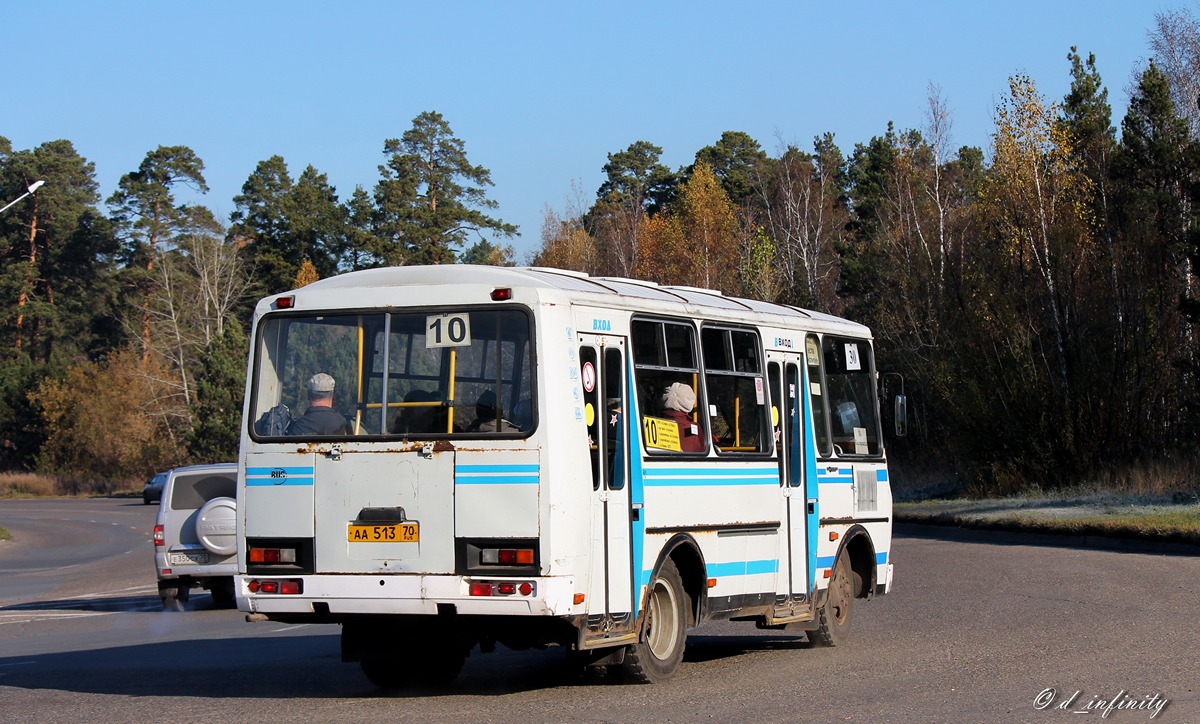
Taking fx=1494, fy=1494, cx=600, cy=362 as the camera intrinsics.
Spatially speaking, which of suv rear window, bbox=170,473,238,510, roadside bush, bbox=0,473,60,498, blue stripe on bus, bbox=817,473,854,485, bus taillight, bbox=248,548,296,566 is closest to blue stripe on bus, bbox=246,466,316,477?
bus taillight, bbox=248,548,296,566

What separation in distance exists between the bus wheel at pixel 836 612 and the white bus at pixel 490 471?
1.55 meters

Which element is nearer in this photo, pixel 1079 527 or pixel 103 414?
pixel 1079 527

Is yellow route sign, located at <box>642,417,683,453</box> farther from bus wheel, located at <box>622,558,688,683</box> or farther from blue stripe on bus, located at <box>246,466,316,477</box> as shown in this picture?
blue stripe on bus, located at <box>246,466,316,477</box>

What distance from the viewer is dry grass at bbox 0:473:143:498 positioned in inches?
3784

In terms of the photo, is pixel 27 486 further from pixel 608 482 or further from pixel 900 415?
pixel 608 482

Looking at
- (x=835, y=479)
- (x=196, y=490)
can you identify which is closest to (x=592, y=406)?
(x=835, y=479)

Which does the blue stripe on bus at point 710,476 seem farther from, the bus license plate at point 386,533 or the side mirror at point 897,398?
the side mirror at point 897,398

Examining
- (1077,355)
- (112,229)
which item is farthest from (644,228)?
(1077,355)

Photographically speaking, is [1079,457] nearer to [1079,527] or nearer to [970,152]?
[1079,527]

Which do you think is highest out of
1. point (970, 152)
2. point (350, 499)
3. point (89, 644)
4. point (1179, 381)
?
point (970, 152)

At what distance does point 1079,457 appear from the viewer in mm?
37000

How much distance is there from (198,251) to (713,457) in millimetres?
75030

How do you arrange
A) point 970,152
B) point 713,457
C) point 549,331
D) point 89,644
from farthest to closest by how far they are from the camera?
point 970,152 < point 89,644 < point 713,457 < point 549,331

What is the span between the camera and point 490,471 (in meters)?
9.43
